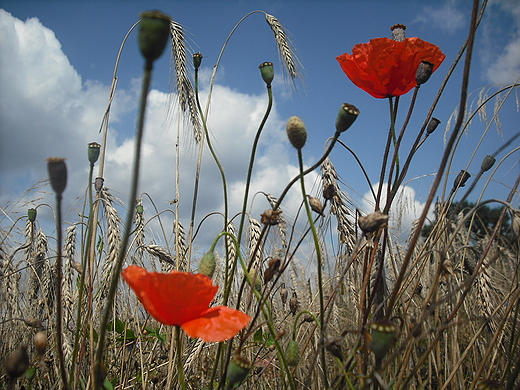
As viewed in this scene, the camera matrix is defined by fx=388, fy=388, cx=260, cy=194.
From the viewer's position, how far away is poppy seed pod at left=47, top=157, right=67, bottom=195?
80 cm

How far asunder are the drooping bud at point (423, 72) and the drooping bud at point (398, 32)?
0.81ft

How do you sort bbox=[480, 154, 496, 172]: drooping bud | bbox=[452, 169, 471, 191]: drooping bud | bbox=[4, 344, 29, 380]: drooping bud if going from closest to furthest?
bbox=[4, 344, 29, 380]: drooping bud
bbox=[480, 154, 496, 172]: drooping bud
bbox=[452, 169, 471, 191]: drooping bud

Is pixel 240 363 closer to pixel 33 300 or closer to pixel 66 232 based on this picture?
pixel 66 232

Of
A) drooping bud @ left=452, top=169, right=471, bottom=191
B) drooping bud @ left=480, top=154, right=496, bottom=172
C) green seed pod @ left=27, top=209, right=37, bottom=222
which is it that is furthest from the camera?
green seed pod @ left=27, top=209, right=37, bottom=222

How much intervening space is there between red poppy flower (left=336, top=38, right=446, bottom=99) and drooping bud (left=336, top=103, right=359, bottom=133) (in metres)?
0.31

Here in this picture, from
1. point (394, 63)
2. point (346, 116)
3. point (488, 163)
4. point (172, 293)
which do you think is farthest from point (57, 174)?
point (488, 163)

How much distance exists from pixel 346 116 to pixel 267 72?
508 millimetres

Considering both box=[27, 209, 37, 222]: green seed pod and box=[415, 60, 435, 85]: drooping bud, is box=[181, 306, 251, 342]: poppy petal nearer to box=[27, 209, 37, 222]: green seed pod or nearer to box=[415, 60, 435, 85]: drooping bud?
box=[415, 60, 435, 85]: drooping bud

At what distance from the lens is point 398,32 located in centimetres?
139

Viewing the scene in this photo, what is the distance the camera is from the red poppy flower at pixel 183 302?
87 centimetres

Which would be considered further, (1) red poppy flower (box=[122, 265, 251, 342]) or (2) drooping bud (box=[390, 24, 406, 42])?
(2) drooping bud (box=[390, 24, 406, 42])

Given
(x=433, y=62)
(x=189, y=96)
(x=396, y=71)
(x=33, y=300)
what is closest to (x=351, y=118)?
(x=396, y=71)

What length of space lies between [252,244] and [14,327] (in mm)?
1903

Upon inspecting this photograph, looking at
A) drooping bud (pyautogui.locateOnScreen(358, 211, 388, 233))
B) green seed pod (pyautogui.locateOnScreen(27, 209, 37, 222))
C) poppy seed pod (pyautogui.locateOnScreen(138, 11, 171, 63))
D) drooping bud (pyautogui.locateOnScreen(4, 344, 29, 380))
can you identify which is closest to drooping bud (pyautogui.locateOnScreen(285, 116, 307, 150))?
drooping bud (pyautogui.locateOnScreen(358, 211, 388, 233))
